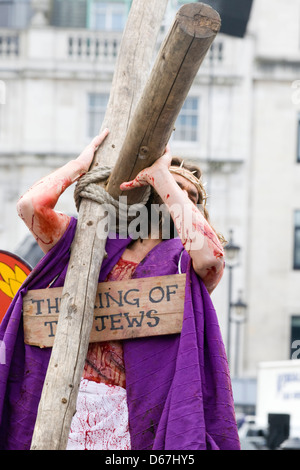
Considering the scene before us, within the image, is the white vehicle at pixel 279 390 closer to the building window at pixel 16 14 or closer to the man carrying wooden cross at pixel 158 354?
the man carrying wooden cross at pixel 158 354

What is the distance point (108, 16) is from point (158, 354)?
24.6m

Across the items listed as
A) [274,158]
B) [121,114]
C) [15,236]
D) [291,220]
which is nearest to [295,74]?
[274,158]

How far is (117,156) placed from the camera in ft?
11.6

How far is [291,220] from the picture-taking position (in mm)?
24828

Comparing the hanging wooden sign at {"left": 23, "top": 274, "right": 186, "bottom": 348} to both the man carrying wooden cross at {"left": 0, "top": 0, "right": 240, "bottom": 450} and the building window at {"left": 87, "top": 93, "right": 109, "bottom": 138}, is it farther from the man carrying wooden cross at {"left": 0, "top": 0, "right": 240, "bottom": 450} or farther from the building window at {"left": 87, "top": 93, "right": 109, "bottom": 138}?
the building window at {"left": 87, "top": 93, "right": 109, "bottom": 138}

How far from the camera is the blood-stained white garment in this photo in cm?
322

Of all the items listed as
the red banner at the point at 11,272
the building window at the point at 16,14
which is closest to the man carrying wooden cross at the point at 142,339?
the red banner at the point at 11,272

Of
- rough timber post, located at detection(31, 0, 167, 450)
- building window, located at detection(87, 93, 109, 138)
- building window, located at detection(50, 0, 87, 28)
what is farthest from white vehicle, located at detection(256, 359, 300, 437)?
building window, located at detection(50, 0, 87, 28)

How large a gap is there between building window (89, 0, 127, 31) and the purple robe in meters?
24.0

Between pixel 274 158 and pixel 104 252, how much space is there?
2199 cm

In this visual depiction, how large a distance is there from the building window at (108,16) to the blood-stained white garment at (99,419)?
24.2 m

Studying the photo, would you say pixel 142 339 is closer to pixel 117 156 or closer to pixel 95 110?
pixel 117 156

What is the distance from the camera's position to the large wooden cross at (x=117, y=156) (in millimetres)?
2844

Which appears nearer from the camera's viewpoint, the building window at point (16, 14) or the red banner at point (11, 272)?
the red banner at point (11, 272)
